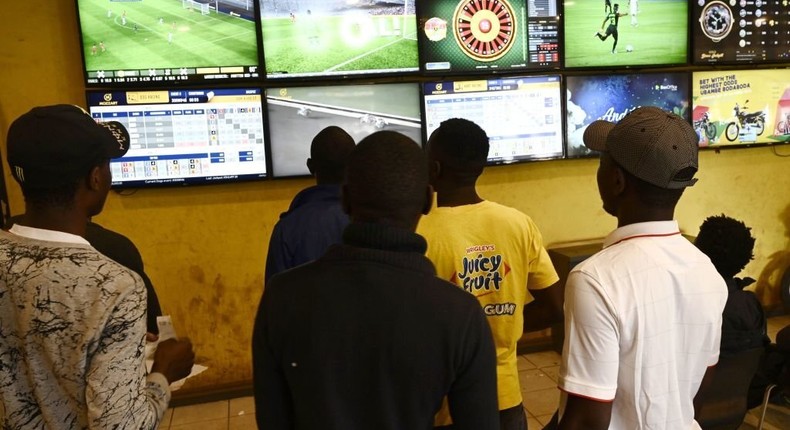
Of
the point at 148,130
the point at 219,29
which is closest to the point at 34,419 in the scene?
the point at 148,130

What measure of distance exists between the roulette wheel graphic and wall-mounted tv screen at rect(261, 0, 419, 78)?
313 mm

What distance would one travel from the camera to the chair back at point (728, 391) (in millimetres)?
2260

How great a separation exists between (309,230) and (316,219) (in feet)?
0.15

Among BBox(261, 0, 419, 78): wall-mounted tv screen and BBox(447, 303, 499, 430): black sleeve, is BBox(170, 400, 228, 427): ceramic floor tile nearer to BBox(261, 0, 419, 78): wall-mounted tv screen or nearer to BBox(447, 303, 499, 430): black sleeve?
BBox(261, 0, 419, 78): wall-mounted tv screen

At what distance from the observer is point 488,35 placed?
3.75 metres

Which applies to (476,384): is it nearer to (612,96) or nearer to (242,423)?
(242,423)

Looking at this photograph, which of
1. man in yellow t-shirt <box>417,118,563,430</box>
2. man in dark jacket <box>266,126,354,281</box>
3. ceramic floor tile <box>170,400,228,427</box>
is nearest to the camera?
man in yellow t-shirt <box>417,118,563,430</box>

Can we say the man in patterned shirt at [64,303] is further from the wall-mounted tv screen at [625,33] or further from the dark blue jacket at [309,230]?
the wall-mounted tv screen at [625,33]

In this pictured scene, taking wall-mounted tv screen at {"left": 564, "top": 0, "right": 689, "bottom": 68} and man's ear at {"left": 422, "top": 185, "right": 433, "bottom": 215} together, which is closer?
man's ear at {"left": 422, "top": 185, "right": 433, "bottom": 215}

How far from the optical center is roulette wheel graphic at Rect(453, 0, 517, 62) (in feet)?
12.2

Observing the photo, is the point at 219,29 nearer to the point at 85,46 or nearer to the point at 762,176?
the point at 85,46

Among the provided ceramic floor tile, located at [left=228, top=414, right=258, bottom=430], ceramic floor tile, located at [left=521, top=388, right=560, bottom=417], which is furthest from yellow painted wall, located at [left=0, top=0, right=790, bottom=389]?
ceramic floor tile, located at [left=521, top=388, right=560, bottom=417]

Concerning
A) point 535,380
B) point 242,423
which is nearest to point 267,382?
point 242,423

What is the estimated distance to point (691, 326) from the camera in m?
1.30
